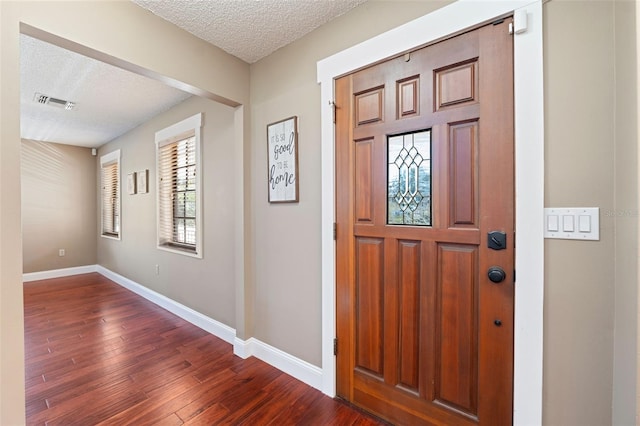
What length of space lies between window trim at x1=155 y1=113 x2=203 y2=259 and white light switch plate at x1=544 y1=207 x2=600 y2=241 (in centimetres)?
283

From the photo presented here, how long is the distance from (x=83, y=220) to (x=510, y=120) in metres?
6.84

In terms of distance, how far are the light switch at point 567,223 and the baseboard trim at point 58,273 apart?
6943mm

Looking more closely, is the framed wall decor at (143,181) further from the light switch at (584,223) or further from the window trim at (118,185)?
the light switch at (584,223)

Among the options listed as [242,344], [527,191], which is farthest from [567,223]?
[242,344]

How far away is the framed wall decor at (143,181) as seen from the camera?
3.70 meters

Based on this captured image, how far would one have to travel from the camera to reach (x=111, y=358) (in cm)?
223

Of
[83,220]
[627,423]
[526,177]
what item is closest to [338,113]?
[526,177]

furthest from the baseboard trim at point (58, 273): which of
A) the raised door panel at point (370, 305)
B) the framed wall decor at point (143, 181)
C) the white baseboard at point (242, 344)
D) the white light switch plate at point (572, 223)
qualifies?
the white light switch plate at point (572, 223)

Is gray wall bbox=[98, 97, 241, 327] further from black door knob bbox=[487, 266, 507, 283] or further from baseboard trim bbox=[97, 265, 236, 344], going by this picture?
black door knob bbox=[487, 266, 507, 283]

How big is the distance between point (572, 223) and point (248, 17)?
2063mm

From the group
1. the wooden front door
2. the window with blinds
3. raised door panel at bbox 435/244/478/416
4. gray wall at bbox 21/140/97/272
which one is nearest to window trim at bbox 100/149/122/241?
the window with blinds

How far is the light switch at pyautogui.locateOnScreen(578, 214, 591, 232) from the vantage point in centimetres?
104

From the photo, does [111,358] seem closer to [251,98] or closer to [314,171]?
[314,171]

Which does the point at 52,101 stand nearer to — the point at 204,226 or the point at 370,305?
the point at 204,226
